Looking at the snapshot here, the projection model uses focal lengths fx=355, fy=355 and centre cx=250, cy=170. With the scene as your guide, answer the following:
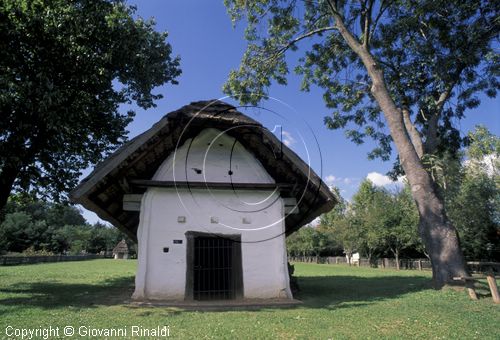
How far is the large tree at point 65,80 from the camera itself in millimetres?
11758

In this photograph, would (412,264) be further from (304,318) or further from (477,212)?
(304,318)

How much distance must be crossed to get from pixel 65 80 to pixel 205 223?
811 cm

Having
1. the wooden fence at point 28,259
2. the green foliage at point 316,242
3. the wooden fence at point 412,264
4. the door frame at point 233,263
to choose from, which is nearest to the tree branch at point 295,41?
the door frame at point 233,263

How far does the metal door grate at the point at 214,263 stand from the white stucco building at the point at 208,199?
0.10 feet

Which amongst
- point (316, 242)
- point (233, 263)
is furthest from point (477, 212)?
point (316, 242)

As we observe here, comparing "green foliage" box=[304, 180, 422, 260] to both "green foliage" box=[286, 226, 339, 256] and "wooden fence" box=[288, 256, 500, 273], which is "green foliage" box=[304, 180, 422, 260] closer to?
"wooden fence" box=[288, 256, 500, 273]

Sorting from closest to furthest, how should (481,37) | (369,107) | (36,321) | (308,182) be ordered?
1. (36,321)
2. (308,182)
3. (481,37)
4. (369,107)

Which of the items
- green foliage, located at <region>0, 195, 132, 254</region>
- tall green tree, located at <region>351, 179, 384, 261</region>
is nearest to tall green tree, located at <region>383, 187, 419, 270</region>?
tall green tree, located at <region>351, 179, 384, 261</region>

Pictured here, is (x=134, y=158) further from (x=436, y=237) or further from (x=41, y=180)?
(x=436, y=237)

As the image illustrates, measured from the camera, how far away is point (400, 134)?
12516 mm

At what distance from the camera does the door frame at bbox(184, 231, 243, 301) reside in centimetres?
956

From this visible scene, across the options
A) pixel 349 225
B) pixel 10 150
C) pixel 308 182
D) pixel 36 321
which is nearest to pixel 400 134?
pixel 308 182

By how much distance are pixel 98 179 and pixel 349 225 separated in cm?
4227

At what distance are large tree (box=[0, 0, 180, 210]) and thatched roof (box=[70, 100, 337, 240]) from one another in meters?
3.88
